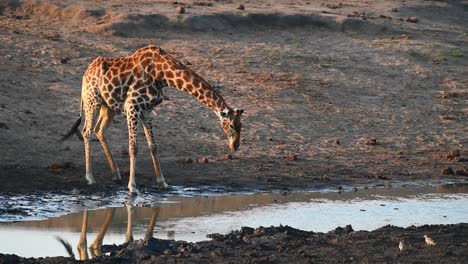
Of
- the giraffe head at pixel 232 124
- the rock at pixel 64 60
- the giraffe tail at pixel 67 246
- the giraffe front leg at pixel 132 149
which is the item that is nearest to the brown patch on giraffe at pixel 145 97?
the giraffe front leg at pixel 132 149

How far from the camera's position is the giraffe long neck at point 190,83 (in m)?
16.4

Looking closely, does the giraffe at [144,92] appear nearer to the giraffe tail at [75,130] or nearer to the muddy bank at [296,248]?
the giraffe tail at [75,130]

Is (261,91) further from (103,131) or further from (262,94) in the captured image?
(103,131)

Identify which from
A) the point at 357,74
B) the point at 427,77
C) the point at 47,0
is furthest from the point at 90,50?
the point at 427,77

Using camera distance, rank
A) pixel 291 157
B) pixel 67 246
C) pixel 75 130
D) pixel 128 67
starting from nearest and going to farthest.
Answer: pixel 67 246, pixel 128 67, pixel 75 130, pixel 291 157

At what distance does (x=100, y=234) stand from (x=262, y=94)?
30.6 ft

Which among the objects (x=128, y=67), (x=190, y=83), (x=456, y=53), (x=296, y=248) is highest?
(x=128, y=67)

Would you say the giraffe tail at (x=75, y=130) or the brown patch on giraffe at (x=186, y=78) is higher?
the brown patch on giraffe at (x=186, y=78)

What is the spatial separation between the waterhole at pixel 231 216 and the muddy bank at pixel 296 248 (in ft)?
3.43

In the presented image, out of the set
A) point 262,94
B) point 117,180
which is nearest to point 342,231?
point 117,180

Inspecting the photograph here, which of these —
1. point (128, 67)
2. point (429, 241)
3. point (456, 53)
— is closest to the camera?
point (429, 241)

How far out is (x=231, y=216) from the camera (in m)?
14.9

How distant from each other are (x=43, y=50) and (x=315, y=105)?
237 inches

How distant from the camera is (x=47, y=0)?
87.2ft
